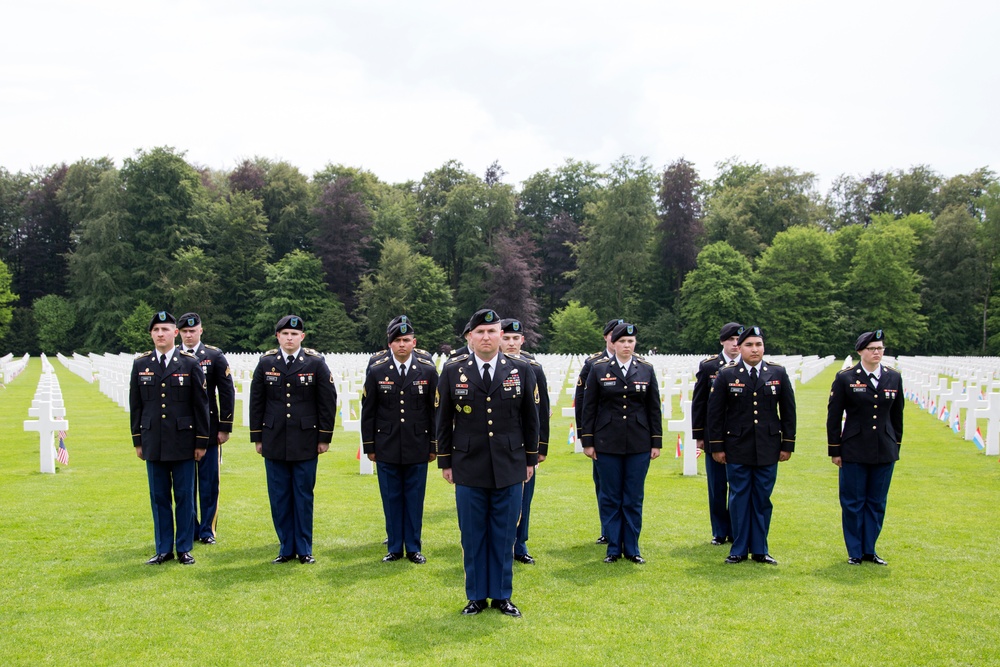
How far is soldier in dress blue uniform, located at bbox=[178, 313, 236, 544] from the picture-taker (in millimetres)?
7883

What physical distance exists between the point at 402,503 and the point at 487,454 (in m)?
1.88

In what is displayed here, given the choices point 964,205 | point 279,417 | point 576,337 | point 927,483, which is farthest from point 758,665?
point 964,205

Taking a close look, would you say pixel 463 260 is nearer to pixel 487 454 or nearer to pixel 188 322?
pixel 188 322

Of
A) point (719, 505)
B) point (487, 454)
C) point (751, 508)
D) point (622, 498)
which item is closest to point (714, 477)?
point (719, 505)

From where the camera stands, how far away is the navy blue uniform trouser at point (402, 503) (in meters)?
7.41

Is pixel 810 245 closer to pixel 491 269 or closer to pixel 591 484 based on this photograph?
pixel 491 269

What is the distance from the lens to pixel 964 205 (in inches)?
2682

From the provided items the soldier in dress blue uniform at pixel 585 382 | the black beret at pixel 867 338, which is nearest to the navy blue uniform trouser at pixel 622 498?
the soldier in dress blue uniform at pixel 585 382

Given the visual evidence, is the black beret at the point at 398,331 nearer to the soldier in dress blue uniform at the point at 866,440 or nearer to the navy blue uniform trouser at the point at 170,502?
the navy blue uniform trouser at the point at 170,502

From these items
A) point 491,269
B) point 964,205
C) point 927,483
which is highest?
point 964,205

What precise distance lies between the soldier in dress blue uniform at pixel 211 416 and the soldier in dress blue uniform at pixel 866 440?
5447mm

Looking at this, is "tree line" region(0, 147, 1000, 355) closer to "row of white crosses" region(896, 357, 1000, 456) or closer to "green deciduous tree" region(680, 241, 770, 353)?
"green deciduous tree" region(680, 241, 770, 353)

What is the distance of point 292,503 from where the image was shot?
7.39 metres

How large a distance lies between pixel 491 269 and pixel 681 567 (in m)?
60.6
